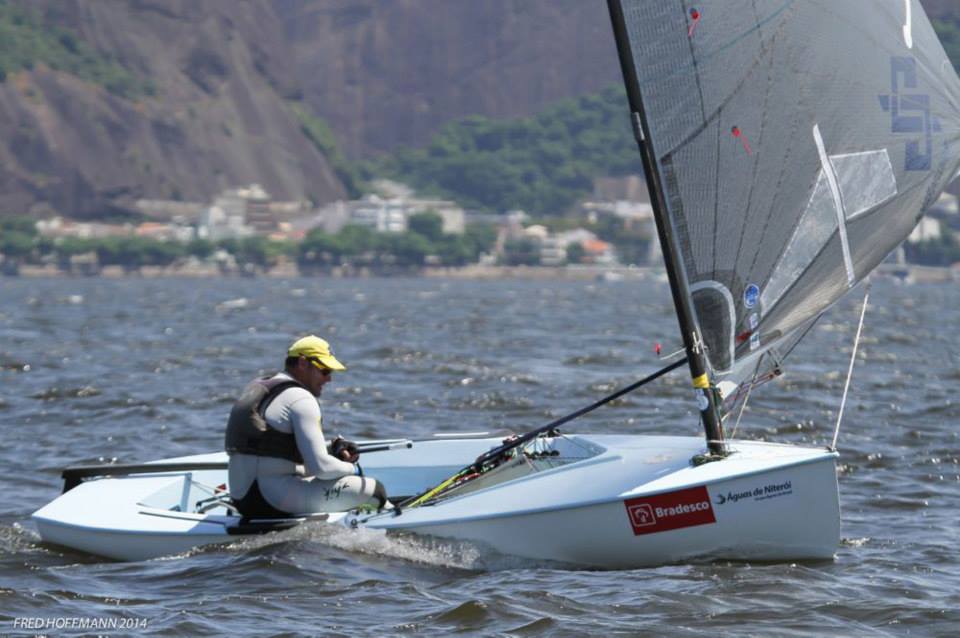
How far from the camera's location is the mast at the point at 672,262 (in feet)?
30.2

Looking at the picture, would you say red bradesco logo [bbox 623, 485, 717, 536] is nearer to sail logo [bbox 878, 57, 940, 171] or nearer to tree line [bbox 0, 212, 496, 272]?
sail logo [bbox 878, 57, 940, 171]

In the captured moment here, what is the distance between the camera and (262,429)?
31.1 ft

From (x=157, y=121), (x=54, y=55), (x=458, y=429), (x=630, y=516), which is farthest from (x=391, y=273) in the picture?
(x=630, y=516)

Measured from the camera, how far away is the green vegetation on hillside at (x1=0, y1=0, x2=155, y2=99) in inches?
6737

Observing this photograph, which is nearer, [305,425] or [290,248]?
[305,425]

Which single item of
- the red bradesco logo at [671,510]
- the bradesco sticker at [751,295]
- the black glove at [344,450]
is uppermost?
the bradesco sticker at [751,295]

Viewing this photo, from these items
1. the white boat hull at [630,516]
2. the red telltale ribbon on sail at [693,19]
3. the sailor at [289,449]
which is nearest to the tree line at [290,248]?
the white boat hull at [630,516]

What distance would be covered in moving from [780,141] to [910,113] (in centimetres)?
80

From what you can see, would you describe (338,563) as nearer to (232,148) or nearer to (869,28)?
(869,28)

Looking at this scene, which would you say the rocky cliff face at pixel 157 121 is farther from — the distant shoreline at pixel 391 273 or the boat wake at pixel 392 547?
the boat wake at pixel 392 547

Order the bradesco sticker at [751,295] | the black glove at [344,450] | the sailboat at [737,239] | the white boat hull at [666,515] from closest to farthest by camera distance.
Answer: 1. the white boat hull at [666,515]
2. the sailboat at [737,239]
3. the bradesco sticker at [751,295]
4. the black glove at [344,450]

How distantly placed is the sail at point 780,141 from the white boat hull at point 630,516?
0.76 m

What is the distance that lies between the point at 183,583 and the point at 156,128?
162322mm

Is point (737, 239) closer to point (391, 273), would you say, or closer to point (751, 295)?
point (751, 295)
